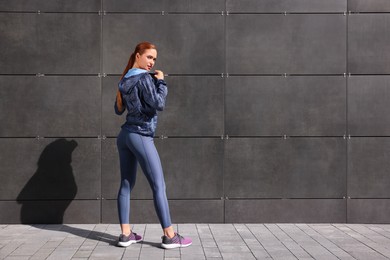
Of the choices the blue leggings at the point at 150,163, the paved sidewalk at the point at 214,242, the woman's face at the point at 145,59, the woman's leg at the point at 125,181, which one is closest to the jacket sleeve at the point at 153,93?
the woman's face at the point at 145,59

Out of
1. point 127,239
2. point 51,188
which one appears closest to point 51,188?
point 51,188

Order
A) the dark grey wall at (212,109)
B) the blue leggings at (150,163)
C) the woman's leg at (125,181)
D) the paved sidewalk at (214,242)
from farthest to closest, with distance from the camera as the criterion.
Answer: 1. the dark grey wall at (212,109)
2. the woman's leg at (125,181)
3. the blue leggings at (150,163)
4. the paved sidewalk at (214,242)

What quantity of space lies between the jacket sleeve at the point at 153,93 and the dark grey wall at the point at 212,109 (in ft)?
4.27

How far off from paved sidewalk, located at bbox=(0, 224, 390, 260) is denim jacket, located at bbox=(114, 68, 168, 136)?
128 cm

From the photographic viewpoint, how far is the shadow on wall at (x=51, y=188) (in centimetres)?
684

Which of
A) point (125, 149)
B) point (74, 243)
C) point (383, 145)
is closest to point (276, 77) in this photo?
point (383, 145)

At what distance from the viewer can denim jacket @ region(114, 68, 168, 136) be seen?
218 inches

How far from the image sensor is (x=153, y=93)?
18.2 ft

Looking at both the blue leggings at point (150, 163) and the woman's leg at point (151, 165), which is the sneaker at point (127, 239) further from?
the woman's leg at point (151, 165)

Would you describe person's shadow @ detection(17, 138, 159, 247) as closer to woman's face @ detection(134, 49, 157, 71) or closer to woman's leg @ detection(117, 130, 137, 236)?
woman's leg @ detection(117, 130, 137, 236)

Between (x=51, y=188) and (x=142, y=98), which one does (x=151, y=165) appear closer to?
(x=142, y=98)

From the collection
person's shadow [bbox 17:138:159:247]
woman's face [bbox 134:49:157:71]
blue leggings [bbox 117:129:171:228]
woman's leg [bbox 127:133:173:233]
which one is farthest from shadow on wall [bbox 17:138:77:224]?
woman's face [bbox 134:49:157:71]

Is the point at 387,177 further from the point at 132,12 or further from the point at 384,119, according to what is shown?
the point at 132,12

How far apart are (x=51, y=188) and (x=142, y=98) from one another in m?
2.06
